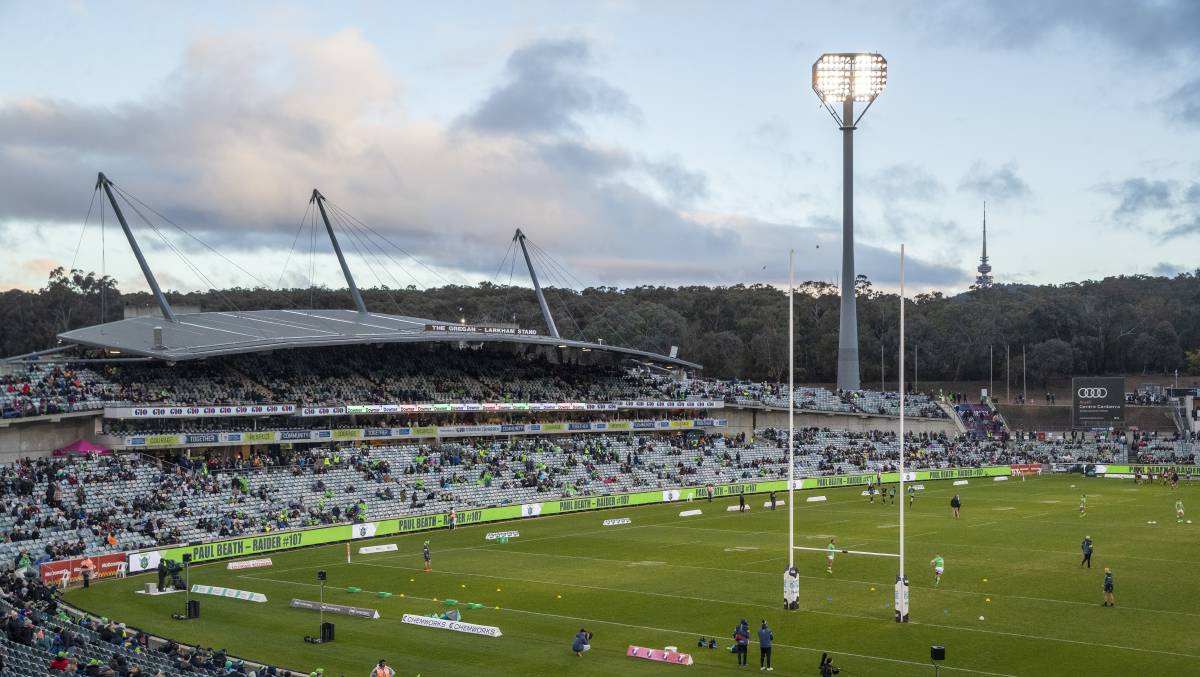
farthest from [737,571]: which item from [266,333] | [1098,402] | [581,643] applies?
[1098,402]

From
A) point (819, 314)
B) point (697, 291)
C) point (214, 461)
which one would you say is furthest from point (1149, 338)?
point (214, 461)

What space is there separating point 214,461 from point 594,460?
2857cm

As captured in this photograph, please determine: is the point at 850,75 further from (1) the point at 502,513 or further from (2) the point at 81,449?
(2) the point at 81,449

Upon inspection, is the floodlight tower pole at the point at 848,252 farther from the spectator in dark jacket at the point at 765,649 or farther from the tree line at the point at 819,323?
the spectator in dark jacket at the point at 765,649

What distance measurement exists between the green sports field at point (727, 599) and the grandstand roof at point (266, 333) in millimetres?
15354

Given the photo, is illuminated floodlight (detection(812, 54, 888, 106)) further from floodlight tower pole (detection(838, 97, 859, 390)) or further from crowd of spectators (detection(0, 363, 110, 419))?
crowd of spectators (detection(0, 363, 110, 419))

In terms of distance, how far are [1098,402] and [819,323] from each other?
61193mm

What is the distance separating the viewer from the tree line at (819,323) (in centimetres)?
13725

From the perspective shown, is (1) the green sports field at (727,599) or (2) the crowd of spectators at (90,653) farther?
(1) the green sports field at (727,599)

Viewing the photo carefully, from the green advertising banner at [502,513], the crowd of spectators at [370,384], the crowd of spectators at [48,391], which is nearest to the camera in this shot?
the green advertising banner at [502,513]

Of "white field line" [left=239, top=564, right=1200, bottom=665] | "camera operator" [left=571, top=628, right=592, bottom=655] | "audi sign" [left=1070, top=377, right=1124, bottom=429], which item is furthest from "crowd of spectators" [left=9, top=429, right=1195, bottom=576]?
"camera operator" [left=571, top=628, right=592, bottom=655]

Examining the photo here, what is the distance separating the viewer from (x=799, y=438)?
9950cm

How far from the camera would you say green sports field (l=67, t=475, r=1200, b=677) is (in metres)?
32.8

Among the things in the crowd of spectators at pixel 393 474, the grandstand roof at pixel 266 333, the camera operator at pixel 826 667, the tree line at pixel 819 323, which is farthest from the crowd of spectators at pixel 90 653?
the tree line at pixel 819 323
